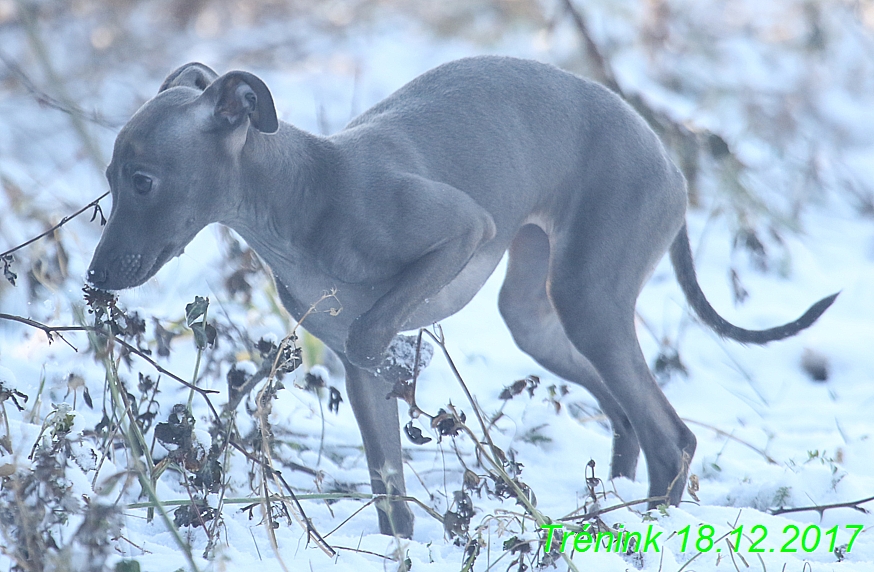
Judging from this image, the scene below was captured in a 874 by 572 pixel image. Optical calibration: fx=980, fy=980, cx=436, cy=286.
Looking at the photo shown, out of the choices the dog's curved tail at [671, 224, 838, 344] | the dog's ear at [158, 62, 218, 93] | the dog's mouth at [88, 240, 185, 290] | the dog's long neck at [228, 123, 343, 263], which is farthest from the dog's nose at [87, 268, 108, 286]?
the dog's curved tail at [671, 224, 838, 344]

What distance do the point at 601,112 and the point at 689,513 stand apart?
1.45 meters

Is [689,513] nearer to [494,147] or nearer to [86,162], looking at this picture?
[494,147]

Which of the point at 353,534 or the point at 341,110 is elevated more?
the point at 341,110

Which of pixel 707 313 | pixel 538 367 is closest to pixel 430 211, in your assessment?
pixel 707 313

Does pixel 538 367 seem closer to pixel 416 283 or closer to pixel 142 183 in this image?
pixel 416 283

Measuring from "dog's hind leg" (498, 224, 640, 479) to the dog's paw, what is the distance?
3.31 feet

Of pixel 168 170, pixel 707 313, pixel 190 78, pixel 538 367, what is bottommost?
pixel 168 170

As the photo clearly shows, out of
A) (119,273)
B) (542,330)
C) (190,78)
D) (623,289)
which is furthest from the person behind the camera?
(542,330)

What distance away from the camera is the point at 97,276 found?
283 cm

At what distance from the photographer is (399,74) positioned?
9570 millimetres

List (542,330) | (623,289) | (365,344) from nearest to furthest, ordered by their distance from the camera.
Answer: (365,344), (623,289), (542,330)

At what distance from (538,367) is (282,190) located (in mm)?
2758

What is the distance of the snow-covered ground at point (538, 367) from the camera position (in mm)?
3080

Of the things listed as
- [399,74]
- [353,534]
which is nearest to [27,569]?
[353,534]
